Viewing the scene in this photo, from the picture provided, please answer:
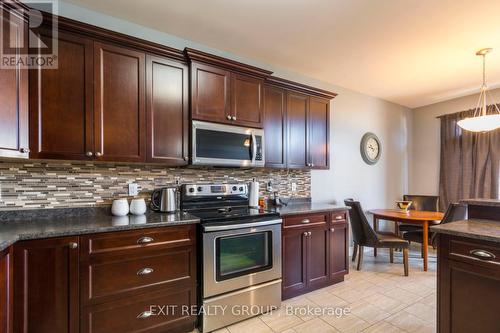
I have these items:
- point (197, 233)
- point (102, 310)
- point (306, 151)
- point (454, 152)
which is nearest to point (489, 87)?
point (454, 152)

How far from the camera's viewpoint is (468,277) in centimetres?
146

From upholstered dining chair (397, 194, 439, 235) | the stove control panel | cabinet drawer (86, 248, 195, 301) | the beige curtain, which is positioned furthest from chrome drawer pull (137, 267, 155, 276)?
the beige curtain

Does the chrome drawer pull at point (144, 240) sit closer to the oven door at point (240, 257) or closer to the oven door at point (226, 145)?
the oven door at point (240, 257)

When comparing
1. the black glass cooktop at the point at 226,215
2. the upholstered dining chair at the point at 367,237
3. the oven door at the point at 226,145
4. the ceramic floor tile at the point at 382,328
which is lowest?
the ceramic floor tile at the point at 382,328

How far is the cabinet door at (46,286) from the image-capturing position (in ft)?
4.45

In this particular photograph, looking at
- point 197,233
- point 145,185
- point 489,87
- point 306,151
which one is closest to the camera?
point 197,233

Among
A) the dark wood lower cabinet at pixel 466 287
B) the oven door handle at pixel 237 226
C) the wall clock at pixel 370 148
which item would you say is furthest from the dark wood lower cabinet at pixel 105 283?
the wall clock at pixel 370 148

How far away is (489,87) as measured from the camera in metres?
3.73

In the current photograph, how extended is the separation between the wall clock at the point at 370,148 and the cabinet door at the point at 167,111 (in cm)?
307

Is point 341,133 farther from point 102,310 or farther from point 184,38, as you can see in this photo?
point 102,310

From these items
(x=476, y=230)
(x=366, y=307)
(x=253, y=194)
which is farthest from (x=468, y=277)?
(x=253, y=194)

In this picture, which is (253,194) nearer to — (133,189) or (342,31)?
(133,189)

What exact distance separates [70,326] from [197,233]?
0.94m

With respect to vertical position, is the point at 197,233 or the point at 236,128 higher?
the point at 236,128
